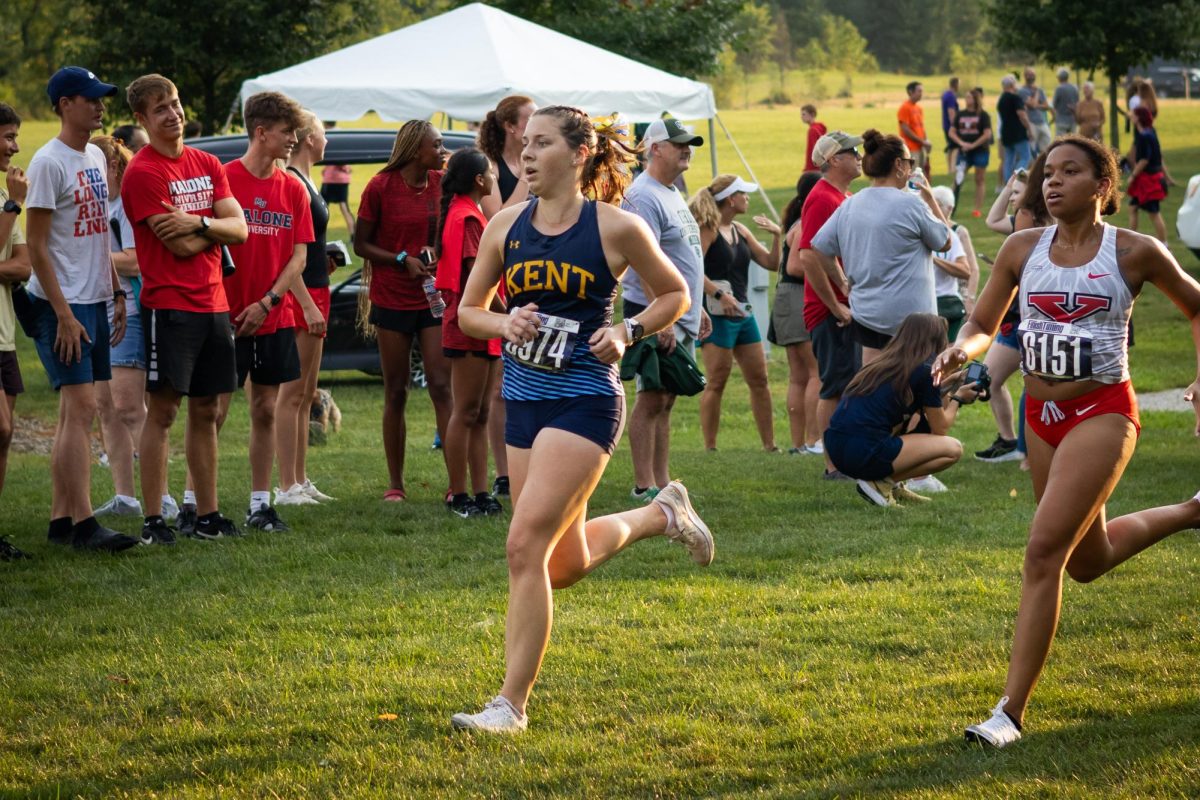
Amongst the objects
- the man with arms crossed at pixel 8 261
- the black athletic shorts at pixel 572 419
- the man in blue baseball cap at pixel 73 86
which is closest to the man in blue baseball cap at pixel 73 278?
the man in blue baseball cap at pixel 73 86

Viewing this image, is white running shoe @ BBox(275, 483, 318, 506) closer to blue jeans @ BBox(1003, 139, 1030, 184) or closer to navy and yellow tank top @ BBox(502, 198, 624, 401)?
navy and yellow tank top @ BBox(502, 198, 624, 401)

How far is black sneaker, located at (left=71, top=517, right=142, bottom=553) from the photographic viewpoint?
7.37 m

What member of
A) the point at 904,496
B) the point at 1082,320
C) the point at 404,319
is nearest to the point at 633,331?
the point at 1082,320

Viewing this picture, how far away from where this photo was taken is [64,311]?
23.6 ft

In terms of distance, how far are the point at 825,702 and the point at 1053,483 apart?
1.08 metres

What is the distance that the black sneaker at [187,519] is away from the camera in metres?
7.83

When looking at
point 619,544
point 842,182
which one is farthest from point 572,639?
point 842,182

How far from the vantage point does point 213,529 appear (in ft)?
25.4

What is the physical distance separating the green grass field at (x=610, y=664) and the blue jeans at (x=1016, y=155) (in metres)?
18.3

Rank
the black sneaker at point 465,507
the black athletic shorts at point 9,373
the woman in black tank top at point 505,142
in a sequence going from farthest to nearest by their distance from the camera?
the woman in black tank top at point 505,142
the black sneaker at point 465,507
the black athletic shorts at point 9,373

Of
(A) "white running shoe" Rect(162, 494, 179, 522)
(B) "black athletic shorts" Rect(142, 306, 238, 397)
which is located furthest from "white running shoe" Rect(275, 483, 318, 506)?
(B) "black athletic shorts" Rect(142, 306, 238, 397)

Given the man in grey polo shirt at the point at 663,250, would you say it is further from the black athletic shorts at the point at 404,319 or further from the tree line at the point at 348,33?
the tree line at the point at 348,33

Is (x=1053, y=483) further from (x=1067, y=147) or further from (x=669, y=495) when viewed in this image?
(x=669, y=495)

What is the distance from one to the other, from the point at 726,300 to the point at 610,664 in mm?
5167
